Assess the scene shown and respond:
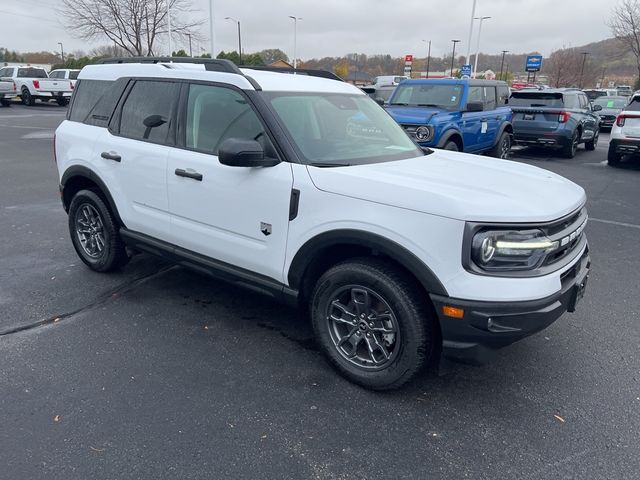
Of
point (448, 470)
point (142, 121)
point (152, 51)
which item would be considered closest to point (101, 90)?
point (142, 121)

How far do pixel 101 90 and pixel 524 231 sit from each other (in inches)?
149

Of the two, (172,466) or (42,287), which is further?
(42,287)

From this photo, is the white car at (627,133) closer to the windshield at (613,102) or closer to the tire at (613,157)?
the tire at (613,157)

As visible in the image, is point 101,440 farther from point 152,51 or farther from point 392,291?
point 152,51

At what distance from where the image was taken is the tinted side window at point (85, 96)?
14.8 feet

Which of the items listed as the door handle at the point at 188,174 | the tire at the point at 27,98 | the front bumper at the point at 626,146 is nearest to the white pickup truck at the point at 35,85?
the tire at the point at 27,98

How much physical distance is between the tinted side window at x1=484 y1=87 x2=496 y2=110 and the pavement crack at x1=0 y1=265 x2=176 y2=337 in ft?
27.4

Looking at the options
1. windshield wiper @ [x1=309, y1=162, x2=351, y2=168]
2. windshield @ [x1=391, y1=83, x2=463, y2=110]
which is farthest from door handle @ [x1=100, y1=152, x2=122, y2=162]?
windshield @ [x1=391, y1=83, x2=463, y2=110]

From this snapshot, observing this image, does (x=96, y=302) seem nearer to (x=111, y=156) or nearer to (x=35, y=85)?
(x=111, y=156)

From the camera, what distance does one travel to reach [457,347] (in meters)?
2.67

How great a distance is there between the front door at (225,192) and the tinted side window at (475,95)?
24.9ft

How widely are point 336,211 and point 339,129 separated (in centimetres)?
97

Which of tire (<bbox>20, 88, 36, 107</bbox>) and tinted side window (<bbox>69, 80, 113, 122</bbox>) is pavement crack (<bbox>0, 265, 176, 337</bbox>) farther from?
tire (<bbox>20, 88, 36, 107</bbox>)

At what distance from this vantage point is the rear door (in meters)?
3.85
